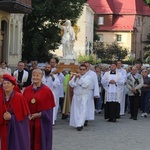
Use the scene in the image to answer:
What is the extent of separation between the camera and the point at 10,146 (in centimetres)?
701

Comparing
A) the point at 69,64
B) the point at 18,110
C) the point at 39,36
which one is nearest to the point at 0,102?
the point at 18,110

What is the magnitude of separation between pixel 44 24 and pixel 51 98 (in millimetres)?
27573

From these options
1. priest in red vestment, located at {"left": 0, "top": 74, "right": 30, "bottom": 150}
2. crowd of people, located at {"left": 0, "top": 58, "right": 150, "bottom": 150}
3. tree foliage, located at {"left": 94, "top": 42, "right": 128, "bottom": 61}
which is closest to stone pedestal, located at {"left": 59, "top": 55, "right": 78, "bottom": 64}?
crowd of people, located at {"left": 0, "top": 58, "right": 150, "bottom": 150}

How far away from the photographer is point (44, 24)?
35438 millimetres

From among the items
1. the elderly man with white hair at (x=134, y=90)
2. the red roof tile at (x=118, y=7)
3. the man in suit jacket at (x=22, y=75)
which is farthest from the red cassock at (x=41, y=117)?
the red roof tile at (x=118, y=7)

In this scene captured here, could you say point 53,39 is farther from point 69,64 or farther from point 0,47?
point 69,64

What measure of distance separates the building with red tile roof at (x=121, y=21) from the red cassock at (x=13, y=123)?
7888 cm

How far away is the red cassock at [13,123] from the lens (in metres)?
6.94

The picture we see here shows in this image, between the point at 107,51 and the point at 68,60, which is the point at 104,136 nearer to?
the point at 68,60

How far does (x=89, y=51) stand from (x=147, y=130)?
55.9 m

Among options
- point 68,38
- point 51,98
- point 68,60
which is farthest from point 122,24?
point 51,98

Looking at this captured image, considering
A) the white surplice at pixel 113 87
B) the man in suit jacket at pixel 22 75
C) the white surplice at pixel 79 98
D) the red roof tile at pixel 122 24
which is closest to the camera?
the white surplice at pixel 79 98

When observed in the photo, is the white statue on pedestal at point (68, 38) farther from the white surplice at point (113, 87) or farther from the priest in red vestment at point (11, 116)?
the priest in red vestment at point (11, 116)

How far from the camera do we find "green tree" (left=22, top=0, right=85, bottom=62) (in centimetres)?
3338
